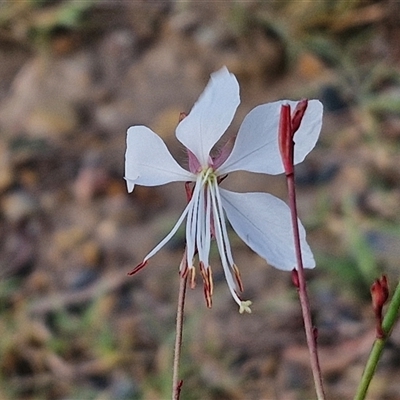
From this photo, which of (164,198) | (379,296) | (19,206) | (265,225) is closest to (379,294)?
(379,296)

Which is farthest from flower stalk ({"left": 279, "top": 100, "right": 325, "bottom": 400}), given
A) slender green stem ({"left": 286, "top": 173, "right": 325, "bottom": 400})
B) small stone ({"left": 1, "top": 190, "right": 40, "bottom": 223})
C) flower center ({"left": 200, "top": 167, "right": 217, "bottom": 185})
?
small stone ({"left": 1, "top": 190, "right": 40, "bottom": 223})

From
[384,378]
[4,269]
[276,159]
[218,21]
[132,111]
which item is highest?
[218,21]

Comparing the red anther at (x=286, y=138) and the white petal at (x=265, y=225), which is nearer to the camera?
the red anther at (x=286, y=138)

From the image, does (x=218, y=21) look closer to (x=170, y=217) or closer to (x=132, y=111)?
(x=132, y=111)

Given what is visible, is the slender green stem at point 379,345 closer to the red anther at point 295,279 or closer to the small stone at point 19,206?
→ the red anther at point 295,279

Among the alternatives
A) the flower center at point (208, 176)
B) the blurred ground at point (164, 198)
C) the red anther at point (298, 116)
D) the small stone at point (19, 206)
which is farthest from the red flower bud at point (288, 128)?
the small stone at point (19, 206)

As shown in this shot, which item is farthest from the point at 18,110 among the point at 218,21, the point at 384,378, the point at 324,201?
the point at 384,378
